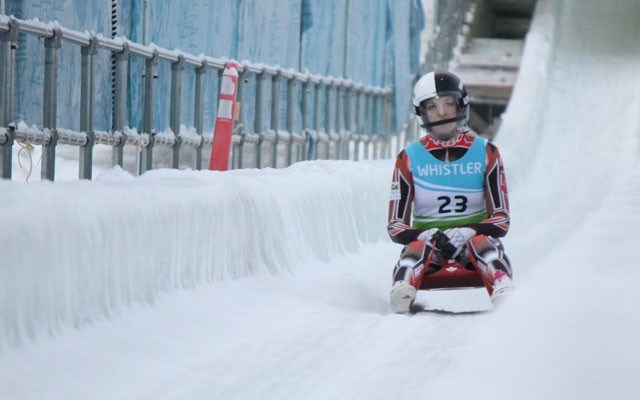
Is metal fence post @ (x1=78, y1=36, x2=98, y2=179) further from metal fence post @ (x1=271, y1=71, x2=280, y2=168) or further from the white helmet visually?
metal fence post @ (x1=271, y1=71, x2=280, y2=168)

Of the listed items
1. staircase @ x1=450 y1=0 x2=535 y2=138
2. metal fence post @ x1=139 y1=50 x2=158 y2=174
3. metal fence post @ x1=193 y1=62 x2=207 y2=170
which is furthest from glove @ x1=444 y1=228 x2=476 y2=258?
staircase @ x1=450 y1=0 x2=535 y2=138

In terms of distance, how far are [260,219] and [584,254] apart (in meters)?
3.35

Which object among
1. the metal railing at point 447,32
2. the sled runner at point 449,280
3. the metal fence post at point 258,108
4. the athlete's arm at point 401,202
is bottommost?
the sled runner at point 449,280

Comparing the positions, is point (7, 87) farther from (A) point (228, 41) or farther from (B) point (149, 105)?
(A) point (228, 41)

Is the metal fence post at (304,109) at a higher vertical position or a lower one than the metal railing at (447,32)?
lower

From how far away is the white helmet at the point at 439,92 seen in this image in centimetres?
651

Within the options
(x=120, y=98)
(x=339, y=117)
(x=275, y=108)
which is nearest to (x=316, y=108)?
(x=339, y=117)

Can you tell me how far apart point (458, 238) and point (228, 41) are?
4.10 meters

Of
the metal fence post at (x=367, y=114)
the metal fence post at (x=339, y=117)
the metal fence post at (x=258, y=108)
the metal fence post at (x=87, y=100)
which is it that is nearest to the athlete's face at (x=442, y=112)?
the metal fence post at (x=87, y=100)

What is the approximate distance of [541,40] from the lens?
23031mm

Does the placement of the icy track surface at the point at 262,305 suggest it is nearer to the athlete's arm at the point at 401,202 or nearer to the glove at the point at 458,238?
the athlete's arm at the point at 401,202

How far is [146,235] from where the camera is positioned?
16.6 ft

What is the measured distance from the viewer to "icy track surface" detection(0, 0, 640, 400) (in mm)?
2629

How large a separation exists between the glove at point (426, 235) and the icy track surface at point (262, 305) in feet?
1.38
